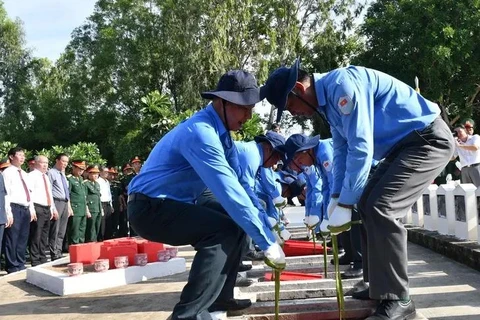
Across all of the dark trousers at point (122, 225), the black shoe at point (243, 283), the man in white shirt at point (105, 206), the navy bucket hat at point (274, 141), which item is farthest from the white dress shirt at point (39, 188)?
the black shoe at point (243, 283)

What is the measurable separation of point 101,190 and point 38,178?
11.7 feet

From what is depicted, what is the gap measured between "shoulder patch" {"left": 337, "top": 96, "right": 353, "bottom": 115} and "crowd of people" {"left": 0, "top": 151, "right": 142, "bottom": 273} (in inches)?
231

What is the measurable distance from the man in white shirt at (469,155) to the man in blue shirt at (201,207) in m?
6.68

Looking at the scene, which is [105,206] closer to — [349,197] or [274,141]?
[274,141]

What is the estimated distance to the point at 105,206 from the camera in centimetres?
1288

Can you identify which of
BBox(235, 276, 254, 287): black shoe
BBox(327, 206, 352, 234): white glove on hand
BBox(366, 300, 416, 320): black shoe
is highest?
BBox(327, 206, 352, 234): white glove on hand

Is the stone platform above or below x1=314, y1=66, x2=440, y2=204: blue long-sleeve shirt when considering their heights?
below

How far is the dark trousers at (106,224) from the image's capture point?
42.2 feet

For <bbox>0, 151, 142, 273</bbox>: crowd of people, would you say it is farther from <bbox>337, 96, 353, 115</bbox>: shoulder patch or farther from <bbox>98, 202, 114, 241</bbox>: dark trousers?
<bbox>337, 96, 353, 115</bbox>: shoulder patch

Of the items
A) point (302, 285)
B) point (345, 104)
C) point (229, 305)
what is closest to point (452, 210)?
point (302, 285)

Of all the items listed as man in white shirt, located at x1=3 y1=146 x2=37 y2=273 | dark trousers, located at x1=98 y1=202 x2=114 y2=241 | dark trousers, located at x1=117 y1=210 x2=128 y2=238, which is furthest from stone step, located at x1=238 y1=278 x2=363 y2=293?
dark trousers, located at x1=117 y1=210 x2=128 y2=238

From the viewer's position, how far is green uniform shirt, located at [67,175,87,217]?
10.9 metres

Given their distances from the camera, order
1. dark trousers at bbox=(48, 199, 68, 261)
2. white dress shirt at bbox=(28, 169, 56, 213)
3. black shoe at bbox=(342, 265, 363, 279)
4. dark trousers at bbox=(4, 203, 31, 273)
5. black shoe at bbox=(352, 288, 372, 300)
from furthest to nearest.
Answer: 1. dark trousers at bbox=(48, 199, 68, 261)
2. white dress shirt at bbox=(28, 169, 56, 213)
3. dark trousers at bbox=(4, 203, 31, 273)
4. black shoe at bbox=(342, 265, 363, 279)
5. black shoe at bbox=(352, 288, 372, 300)

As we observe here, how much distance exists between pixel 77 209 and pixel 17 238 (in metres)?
2.39
